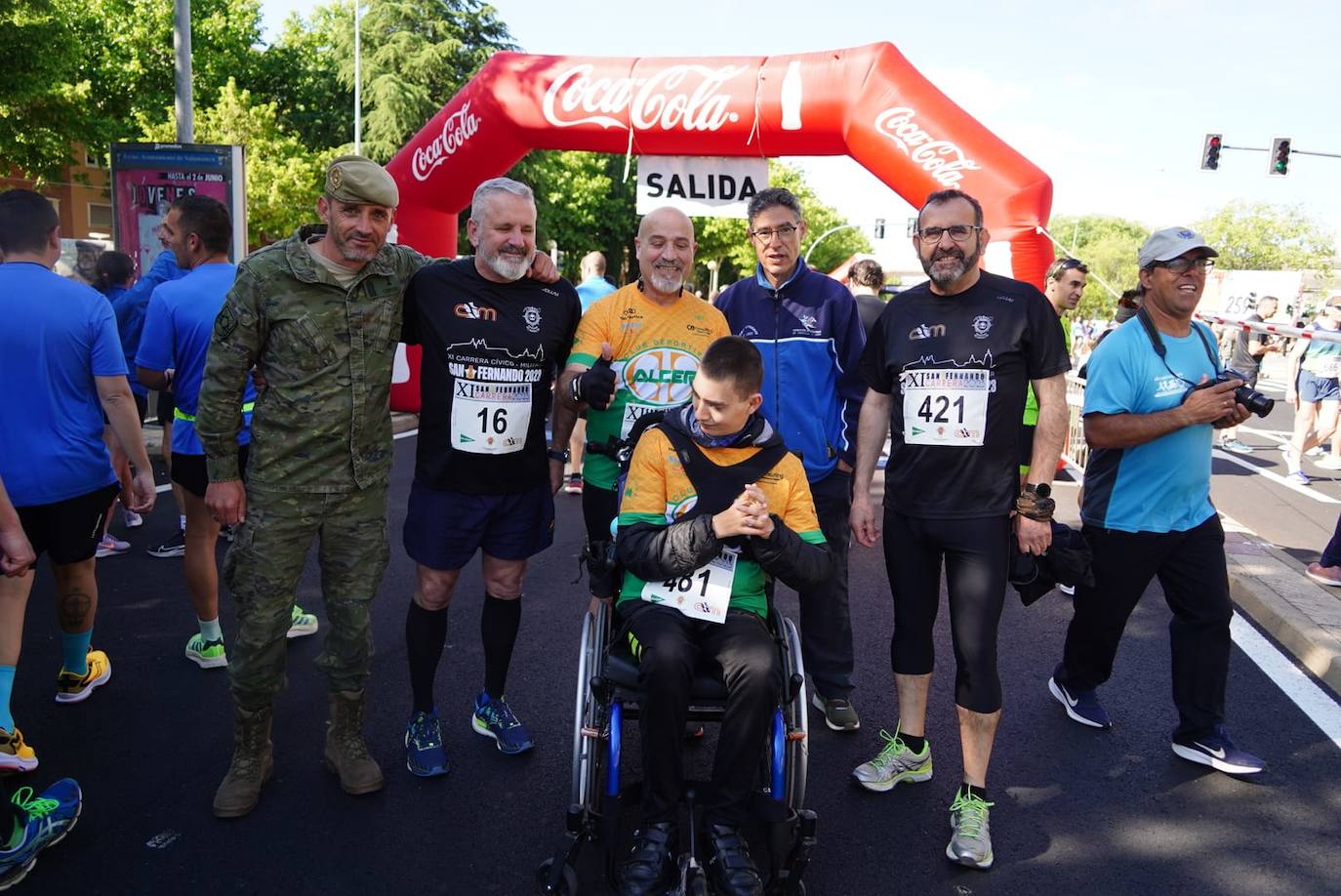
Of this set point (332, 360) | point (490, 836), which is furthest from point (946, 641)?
point (332, 360)

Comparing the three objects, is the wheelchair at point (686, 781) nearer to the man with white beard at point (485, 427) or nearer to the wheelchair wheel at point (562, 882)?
the wheelchair wheel at point (562, 882)

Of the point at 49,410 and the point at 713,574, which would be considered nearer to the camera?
the point at 713,574

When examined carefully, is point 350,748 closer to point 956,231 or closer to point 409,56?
point 956,231

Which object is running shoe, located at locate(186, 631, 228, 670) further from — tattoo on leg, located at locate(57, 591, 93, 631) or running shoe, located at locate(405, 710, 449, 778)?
running shoe, located at locate(405, 710, 449, 778)

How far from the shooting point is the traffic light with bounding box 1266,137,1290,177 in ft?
83.0

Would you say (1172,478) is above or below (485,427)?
below

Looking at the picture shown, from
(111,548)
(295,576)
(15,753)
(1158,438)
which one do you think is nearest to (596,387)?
(295,576)

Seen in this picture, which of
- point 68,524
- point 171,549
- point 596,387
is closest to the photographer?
point 596,387

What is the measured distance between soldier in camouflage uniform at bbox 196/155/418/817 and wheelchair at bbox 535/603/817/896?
939 millimetres

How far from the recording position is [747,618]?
2.95 meters

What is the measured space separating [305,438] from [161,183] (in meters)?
7.89

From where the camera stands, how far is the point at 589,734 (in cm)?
275

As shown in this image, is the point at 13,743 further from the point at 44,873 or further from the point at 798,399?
the point at 798,399

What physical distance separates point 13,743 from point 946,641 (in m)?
4.17
